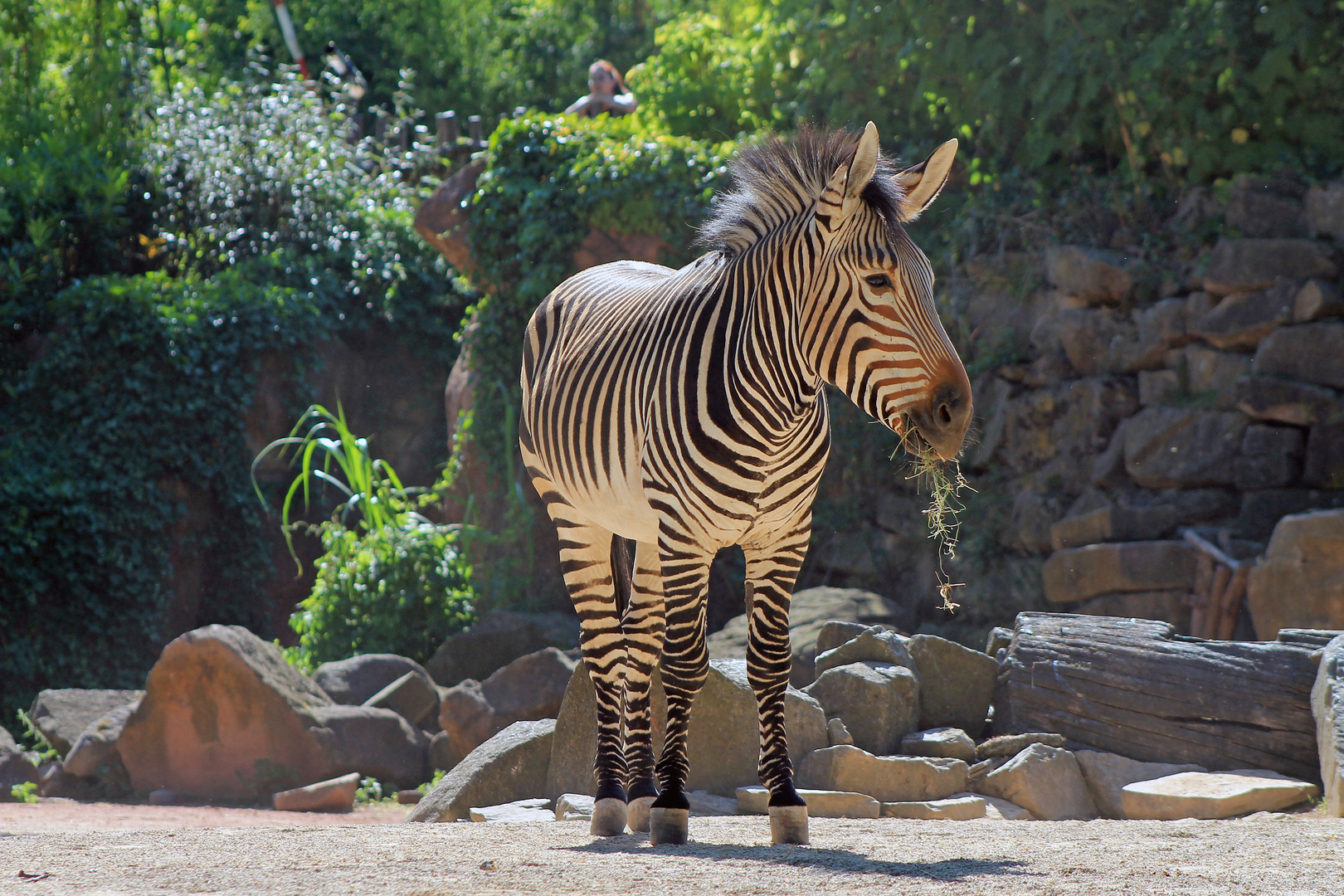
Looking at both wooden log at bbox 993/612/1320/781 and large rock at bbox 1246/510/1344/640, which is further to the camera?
large rock at bbox 1246/510/1344/640

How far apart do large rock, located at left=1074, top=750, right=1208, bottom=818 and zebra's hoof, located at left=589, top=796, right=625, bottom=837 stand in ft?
6.78

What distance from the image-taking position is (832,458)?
938 centimetres

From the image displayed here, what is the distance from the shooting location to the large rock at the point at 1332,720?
419cm

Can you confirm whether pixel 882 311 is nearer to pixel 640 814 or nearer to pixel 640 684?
pixel 640 684

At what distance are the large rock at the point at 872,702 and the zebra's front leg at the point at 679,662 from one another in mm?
1695

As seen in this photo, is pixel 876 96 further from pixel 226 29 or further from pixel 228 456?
pixel 226 29

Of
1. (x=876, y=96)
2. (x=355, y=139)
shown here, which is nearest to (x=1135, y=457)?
(x=876, y=96)

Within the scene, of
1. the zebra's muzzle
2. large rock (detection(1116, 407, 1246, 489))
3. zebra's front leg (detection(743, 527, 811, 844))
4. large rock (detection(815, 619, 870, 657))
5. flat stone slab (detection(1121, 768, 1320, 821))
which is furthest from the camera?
large rock (detection(1116, 407, 1246, 489))

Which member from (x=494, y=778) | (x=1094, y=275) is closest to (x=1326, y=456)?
(x=1094, y=275)

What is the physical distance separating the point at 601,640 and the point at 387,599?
4975 mm

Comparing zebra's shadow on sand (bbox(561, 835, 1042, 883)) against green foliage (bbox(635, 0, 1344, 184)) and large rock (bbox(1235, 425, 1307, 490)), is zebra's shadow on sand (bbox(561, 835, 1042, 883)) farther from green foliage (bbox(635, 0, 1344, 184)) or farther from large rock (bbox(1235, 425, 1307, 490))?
green foliage (bbox(635, 0, 1344, 184))

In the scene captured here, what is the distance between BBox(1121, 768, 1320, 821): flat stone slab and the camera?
433 centimetres

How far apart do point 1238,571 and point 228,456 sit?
8709 millimetres

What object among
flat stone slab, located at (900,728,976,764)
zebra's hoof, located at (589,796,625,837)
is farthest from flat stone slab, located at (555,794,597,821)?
flat stone slab, located at (900,728,976,764)
